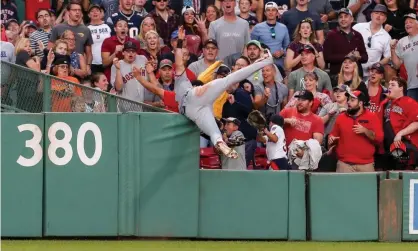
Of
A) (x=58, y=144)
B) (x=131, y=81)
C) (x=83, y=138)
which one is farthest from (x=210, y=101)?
(x=131, y=81)

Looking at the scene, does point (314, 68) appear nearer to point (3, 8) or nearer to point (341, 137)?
point (341, 137)

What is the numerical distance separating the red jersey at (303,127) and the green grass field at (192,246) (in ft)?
6.46

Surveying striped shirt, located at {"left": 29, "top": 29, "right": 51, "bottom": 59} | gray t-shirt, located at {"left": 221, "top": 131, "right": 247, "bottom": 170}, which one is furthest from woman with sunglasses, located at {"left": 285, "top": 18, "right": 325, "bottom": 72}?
striped shirt, located at {"left": 29, "top": 29, "right": 51, "bottom": 59}

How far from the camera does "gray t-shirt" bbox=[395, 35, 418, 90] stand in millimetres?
18094

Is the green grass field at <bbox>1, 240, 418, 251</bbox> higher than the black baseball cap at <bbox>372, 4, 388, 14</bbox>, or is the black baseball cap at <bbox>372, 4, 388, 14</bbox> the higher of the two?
the black baseball cap at <bbox>372, 4, 388, 14</bbox>

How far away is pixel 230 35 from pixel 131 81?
2185 mm

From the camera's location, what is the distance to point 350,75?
56.5 ft

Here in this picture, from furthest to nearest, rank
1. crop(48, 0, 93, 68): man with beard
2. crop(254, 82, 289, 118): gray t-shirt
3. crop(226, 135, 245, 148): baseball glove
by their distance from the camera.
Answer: crop(48, 0, 93, 68): man with beard → crop(254, 82, 289, 118): gray t-shirt → crop(226, 135, 245, 148): baseball glove

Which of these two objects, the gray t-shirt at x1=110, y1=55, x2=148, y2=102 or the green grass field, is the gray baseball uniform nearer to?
the green grass field

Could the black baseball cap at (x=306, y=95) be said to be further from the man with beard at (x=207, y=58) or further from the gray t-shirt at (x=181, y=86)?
the man with beard at (x=207, y=58)

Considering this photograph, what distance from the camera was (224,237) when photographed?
45.7ft

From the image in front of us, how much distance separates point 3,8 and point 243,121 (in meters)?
5.90

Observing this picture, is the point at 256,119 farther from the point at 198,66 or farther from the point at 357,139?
the point at 198,66

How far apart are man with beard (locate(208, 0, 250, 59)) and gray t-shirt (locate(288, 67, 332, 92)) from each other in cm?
132
